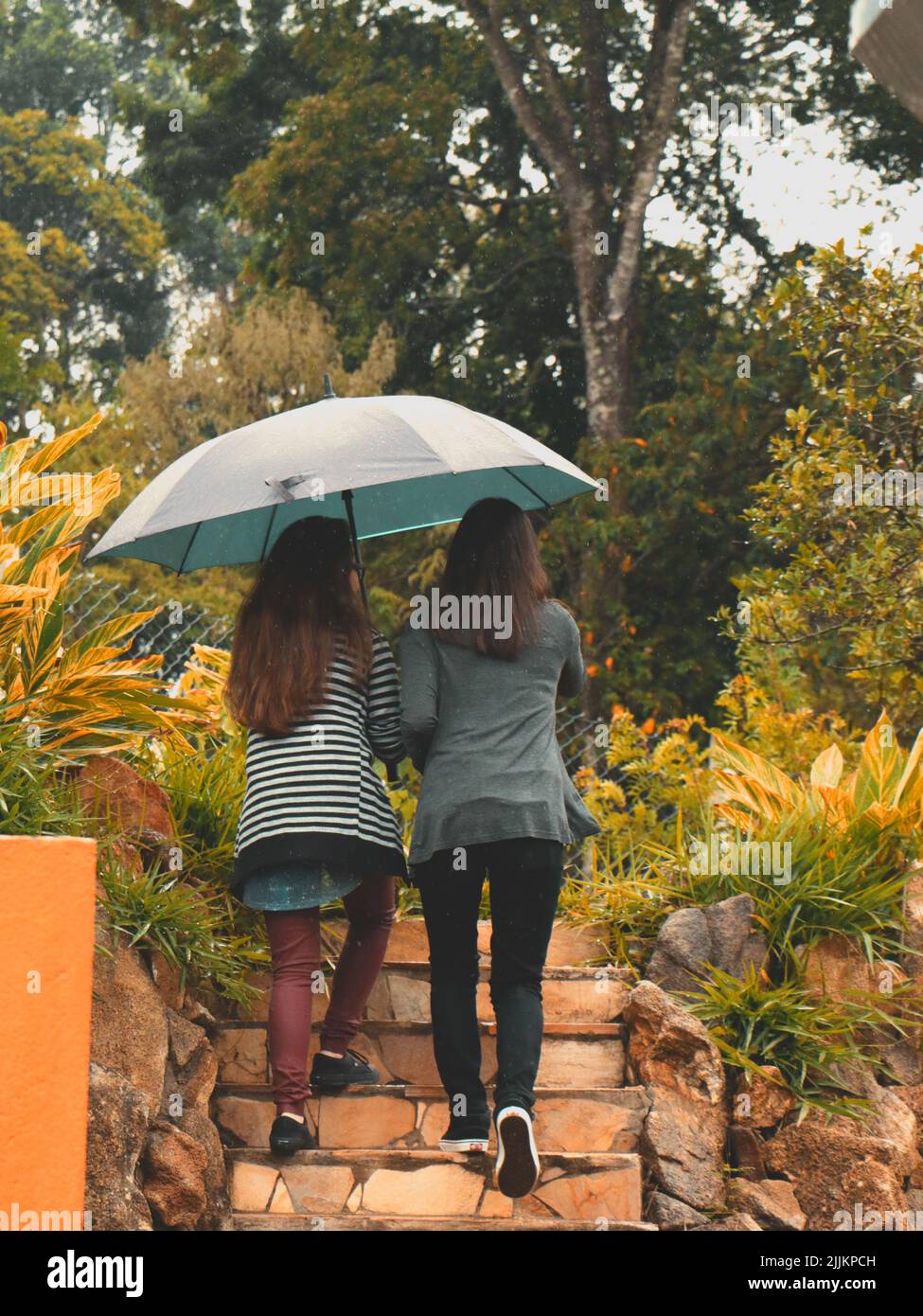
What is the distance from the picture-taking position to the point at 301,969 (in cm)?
420

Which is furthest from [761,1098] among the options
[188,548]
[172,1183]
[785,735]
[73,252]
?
[73,252]

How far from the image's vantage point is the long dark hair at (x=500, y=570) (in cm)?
414

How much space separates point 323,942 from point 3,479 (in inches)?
79.0

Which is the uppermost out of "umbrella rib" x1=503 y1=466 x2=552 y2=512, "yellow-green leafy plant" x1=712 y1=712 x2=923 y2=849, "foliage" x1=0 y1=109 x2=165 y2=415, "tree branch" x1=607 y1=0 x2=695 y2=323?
"foliage" x1=0 y1=109 x2=165 y2=415

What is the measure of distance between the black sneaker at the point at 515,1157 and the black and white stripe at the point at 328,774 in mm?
863

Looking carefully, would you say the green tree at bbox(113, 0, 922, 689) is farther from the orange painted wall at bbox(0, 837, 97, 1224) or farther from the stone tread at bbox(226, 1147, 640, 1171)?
the orange painted wall at bbox(0, 837, 97, 1224)

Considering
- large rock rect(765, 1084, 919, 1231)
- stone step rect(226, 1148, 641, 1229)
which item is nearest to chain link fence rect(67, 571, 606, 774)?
large rock rect(765, 1084, 919, 1231)

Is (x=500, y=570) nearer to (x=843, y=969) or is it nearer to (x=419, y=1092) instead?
(x=419, y=1092)

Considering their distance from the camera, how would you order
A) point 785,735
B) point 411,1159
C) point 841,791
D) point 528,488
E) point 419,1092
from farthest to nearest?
point 785,735, point 841,791, point 528,488, point 419,1092, point 411,1159

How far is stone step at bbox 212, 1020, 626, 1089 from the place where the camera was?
4848mm

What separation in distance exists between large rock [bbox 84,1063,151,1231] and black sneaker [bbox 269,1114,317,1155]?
0.54m

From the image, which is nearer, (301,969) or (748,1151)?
→ (301,969)

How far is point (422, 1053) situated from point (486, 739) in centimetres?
139

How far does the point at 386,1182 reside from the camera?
423 cm
